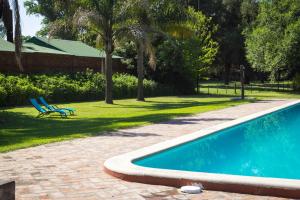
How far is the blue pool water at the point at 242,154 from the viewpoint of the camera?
10.4 metres

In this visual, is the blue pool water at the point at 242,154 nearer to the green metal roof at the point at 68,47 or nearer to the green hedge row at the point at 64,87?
the green hedge row at the point at 64,87

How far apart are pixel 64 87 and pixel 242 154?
1958 centimetres

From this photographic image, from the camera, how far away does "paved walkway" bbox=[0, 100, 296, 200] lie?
678cm

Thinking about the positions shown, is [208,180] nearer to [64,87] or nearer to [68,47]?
[64,87]

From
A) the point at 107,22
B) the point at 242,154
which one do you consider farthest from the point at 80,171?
the point at 107,22

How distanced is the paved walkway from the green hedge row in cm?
1417

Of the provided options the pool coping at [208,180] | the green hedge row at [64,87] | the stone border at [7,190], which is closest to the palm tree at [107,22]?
the green hedge row at [64,87]

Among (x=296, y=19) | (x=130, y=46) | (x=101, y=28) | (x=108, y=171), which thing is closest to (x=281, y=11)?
(x=296, y=19)

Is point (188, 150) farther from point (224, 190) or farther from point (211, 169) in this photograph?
point (224, 190)

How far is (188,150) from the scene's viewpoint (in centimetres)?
1200

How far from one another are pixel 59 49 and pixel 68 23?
1226 cm

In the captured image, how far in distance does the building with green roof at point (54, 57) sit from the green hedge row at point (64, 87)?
196cm

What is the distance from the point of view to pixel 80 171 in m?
8.50

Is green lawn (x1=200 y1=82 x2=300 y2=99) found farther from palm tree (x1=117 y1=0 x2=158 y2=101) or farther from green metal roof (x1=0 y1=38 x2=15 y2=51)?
green metal roof (x1=0 y1=38 x2=15 y2=51)
